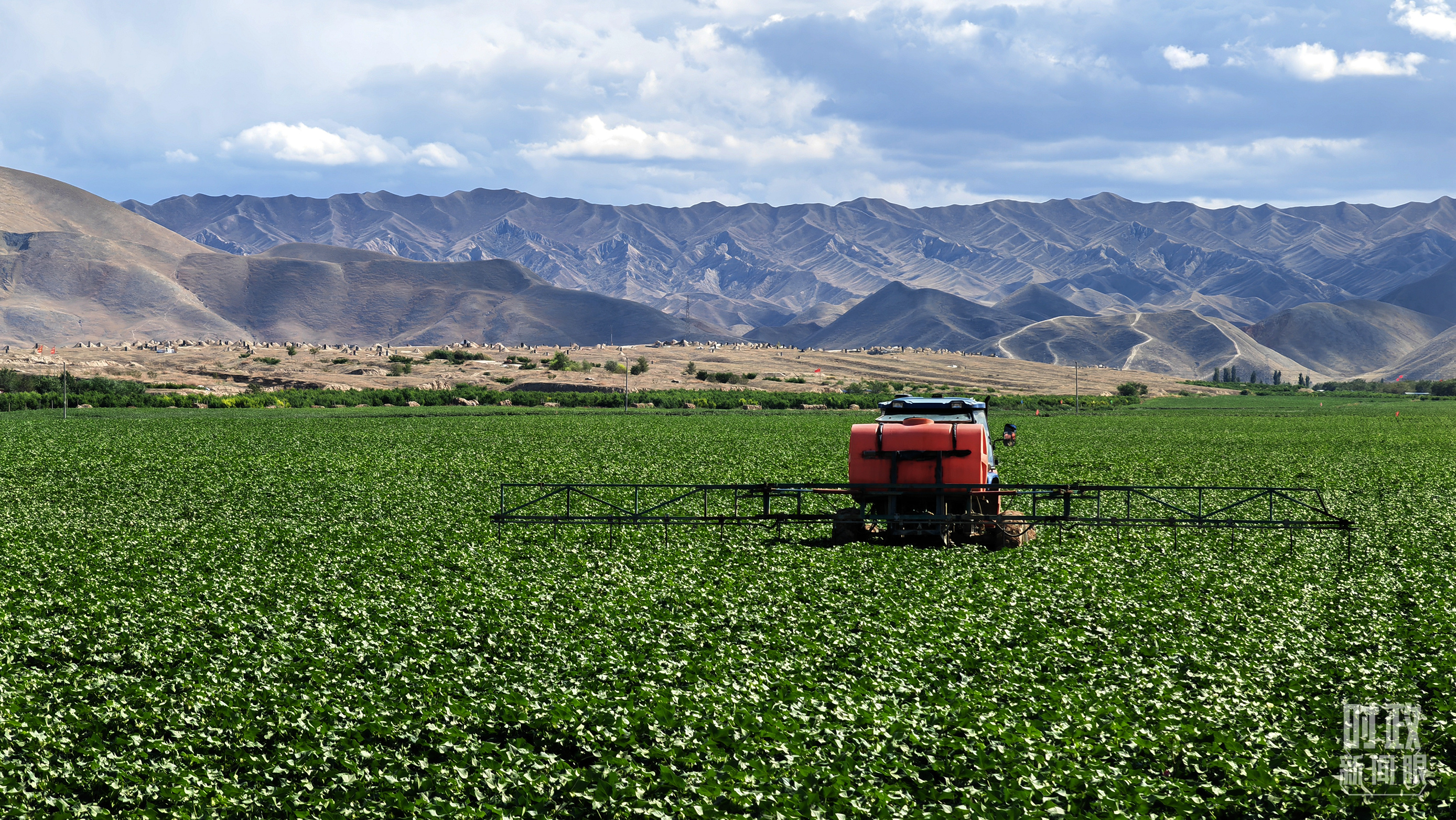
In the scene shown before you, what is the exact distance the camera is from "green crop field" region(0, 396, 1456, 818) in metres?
9.96

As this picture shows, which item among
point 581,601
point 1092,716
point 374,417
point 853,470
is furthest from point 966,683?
point 374,417

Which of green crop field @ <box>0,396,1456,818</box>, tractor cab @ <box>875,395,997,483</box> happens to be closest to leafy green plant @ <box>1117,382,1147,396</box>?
green crop field @ <box>0,396,1456,818</box>

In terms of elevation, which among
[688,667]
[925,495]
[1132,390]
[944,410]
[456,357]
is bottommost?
[688,667]

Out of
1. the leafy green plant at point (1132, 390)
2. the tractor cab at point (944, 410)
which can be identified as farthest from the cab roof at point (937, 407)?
the leafy green plant at point (1132, 390)

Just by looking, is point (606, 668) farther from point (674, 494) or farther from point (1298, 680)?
point (674, 494)

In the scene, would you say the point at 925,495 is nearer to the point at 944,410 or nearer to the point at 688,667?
the point at 944,410

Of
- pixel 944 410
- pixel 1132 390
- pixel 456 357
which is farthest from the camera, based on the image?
pixel 1132 390

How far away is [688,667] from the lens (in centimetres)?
1337

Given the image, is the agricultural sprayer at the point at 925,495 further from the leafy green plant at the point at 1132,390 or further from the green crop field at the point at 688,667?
the leafy green plant at the point at 1132,390

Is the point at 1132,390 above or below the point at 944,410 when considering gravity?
below

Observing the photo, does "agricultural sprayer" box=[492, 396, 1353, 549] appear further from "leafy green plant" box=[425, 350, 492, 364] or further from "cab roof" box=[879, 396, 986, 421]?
"leafy green plant" box=[425, 350, 492, 364]

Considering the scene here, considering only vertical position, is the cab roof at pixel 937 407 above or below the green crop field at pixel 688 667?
above

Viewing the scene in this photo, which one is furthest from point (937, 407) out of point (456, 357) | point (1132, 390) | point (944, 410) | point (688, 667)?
point (1132, 390)

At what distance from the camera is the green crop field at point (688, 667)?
9.96m
